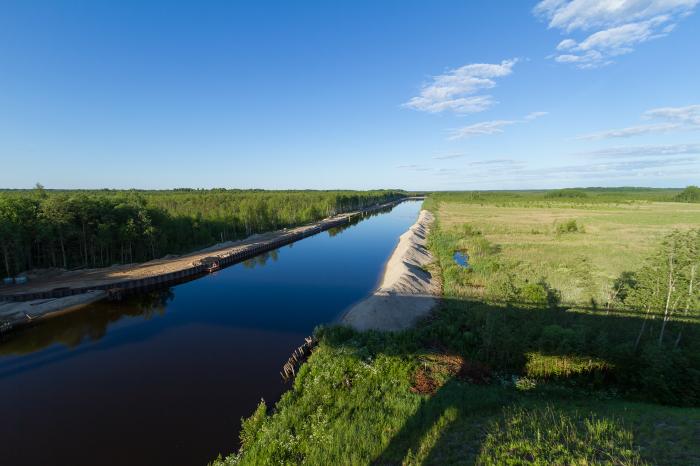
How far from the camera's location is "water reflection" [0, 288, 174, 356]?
21016 millimetres

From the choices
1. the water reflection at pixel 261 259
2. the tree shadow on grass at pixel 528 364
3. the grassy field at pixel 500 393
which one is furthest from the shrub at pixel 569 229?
the water reflection at pixel 261 259

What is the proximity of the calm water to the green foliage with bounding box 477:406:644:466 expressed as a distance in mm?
9720

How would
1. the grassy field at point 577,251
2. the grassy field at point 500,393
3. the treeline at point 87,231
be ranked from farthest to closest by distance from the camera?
the treeline at point 87,231 → the grassy field at point 577,251 → the grassy field at point 500,393

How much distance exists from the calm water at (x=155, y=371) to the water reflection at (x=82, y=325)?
95 millimetres

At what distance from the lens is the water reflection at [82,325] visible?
21016 millimetres

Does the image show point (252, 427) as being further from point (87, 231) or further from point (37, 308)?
point (87, 231)

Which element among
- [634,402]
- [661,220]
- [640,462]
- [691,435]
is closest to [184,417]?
[640,462]

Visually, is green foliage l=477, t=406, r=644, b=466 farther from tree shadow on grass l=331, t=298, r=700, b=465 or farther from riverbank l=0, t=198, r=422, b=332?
riverbank l=0, t=198, r=422, b=332

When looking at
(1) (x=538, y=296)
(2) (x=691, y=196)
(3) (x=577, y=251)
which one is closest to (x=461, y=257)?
(3) (x=577, y=251)

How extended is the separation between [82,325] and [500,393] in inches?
1211

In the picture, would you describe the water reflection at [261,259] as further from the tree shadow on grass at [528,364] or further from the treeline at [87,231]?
the tree shadow on grass at [528,364]

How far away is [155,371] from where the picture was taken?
17.0 metres

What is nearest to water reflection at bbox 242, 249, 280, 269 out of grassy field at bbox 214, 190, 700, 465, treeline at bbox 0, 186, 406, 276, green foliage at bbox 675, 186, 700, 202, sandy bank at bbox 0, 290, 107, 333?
treeline at bbox 0, 186, 406, 276

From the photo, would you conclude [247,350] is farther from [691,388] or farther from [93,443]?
[691,388]
